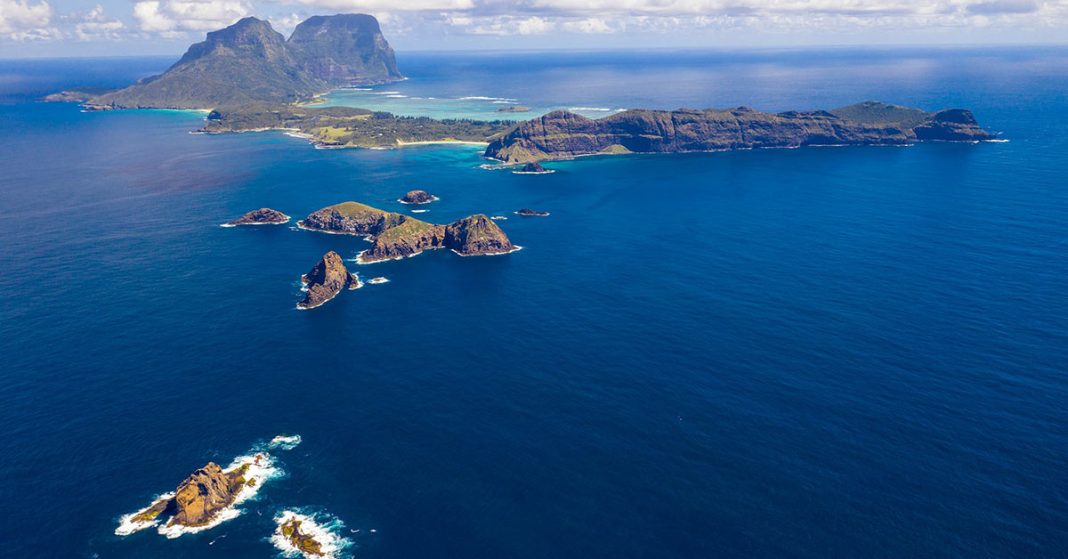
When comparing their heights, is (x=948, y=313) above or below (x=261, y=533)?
above

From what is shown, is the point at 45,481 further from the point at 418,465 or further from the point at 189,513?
the point at 418,465

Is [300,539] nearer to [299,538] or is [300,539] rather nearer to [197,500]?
[299,538]

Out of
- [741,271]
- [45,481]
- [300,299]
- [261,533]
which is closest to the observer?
[261,533]

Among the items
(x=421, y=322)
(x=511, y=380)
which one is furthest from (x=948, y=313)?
(x=421, y=322)

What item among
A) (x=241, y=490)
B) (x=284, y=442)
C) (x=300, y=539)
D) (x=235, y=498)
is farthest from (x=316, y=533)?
(x=284, y=442)

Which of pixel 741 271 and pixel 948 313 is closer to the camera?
pixel 948 313

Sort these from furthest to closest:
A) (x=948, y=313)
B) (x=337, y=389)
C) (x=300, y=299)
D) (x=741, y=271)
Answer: (x=741, y=271), (x=300, y=299), (x=948, y=313), (x=337, y=389)
